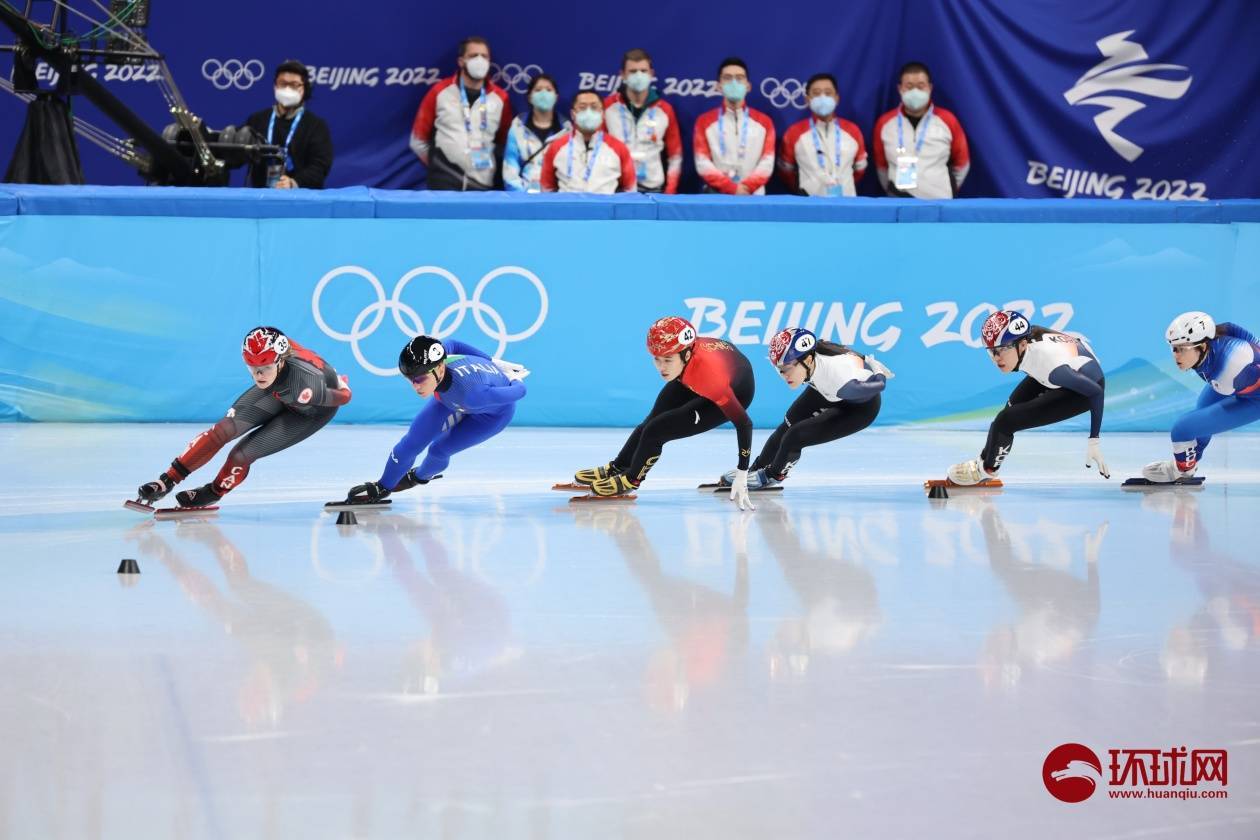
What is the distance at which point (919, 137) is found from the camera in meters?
12.4

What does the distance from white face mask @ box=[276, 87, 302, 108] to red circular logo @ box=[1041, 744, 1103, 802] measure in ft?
31.3

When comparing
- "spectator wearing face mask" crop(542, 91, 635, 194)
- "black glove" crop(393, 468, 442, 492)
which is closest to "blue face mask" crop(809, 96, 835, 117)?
Result: "spectator wearing face mask" crop(542, 91, 635, 194)

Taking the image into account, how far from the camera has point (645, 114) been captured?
12023 millimetres

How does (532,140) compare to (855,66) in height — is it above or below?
below

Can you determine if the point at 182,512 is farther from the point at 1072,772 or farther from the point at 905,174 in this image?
the point at 905,174

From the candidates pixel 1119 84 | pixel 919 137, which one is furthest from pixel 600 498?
pixel 1119 84

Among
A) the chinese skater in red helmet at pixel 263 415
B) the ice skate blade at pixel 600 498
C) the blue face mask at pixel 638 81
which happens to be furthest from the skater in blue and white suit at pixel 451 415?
the blue face mask at pixel 638 81

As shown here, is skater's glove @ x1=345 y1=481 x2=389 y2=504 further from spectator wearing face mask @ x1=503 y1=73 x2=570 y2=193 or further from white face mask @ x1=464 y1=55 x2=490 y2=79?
white face mask @ x1=464 y1=55 x2=490 y2=79

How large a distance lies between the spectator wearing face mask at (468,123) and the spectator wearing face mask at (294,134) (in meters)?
1.09

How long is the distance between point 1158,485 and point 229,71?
365 inches

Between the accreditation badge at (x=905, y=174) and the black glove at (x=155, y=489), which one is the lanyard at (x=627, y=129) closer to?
the accreditation badge at (x=905, y=174)

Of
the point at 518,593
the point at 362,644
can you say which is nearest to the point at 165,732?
the point at 362,644

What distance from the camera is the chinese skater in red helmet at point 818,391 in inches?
313

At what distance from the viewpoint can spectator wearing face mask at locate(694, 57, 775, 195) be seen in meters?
12.0
